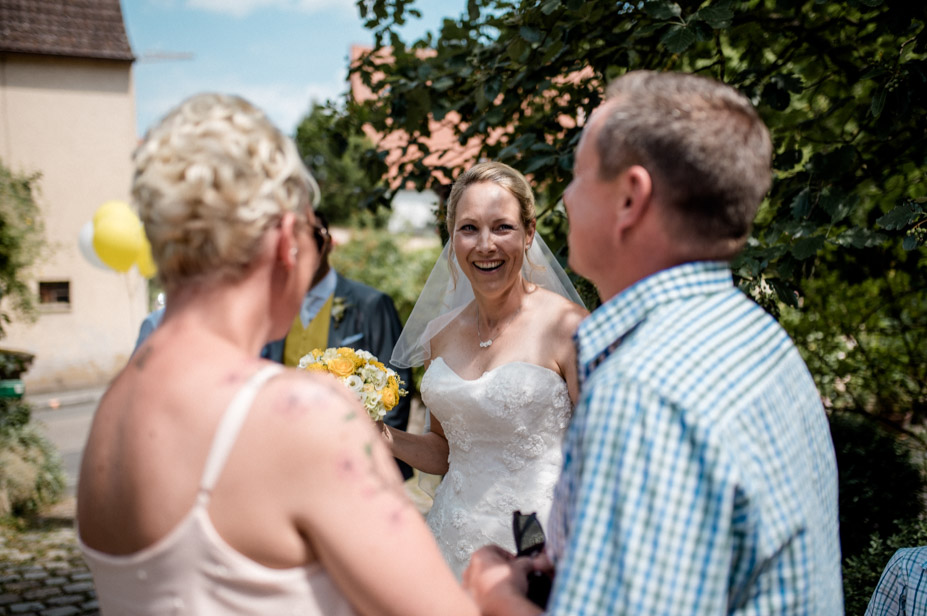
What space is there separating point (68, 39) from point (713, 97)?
18.6 meters

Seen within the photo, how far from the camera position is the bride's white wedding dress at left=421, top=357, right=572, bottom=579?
2.79 m

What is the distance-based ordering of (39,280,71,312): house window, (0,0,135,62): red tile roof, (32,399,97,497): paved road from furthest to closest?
(39,280,71,312): house window, (0,0,135,62): red tile roof, (32,399,97,497): paved road

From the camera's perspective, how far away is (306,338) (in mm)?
3998

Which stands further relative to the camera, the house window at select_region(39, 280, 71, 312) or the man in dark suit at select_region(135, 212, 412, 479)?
the house window at select_region(39, 280, 71, 312)

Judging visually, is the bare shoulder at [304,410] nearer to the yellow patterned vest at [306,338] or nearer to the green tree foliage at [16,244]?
the yellow patterned vest at [306,338]

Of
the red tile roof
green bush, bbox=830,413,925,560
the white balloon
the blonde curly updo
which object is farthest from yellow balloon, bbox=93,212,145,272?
the red tile roof

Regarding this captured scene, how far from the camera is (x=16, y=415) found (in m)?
7.41

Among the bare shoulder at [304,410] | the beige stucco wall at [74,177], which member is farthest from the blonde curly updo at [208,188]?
the beige stucco wall at [74,177]

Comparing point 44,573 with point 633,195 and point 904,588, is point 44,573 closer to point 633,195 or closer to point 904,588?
point 904,588

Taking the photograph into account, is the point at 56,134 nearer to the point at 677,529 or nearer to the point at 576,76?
the point at 576,76

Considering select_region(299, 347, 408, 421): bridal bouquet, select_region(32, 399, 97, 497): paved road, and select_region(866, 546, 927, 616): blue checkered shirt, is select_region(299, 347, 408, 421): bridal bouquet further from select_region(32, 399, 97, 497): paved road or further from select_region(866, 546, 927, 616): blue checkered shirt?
select_region(32, 399, 97, 497): paved road

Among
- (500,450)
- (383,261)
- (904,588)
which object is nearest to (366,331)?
(500,450)

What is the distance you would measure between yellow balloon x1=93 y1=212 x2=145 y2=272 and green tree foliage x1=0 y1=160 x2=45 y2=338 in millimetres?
2296

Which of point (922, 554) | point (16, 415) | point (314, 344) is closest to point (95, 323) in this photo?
point (16, 415)
